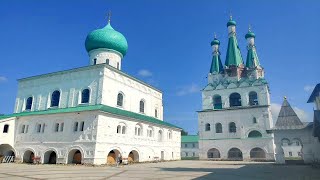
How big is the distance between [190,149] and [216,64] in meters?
21.3

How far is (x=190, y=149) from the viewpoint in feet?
174

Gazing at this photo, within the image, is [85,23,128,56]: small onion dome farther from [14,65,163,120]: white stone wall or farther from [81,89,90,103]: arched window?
[81,89,90,103]: arched window

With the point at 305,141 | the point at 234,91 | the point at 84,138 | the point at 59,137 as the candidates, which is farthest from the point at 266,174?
the point at 234,91

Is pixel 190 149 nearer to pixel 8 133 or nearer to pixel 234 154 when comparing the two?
pixel 234 154

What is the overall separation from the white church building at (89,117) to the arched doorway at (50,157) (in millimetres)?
52

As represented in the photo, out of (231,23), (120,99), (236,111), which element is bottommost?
(120,99)

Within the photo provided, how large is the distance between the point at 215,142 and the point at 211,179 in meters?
25.2

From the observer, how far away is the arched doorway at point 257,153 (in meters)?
32.3

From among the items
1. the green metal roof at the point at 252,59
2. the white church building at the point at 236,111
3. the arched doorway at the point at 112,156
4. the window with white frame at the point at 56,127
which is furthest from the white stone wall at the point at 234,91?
the window with white frame at the point at 56,127

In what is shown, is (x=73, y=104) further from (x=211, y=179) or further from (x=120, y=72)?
(x=211, y=179)

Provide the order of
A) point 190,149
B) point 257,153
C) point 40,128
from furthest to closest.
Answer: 1. point 190,149
2. point 257,153
3. point 40,128

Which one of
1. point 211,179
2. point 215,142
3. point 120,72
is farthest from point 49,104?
point 215,142

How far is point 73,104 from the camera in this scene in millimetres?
23781

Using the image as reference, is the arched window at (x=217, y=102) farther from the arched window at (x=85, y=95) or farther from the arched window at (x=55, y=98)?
the arched window at (x=55, y=98)
